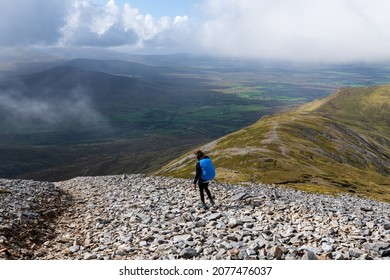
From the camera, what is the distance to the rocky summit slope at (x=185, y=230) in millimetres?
17750

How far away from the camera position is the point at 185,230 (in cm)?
2200

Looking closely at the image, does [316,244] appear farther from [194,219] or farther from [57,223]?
[57,223]

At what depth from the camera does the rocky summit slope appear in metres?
17.8

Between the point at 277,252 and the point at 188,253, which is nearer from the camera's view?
the point at 277,252

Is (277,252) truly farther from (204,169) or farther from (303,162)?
(303,162)

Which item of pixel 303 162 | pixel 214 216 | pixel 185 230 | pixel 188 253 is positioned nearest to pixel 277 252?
pixel 188 253

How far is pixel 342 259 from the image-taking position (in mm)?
16156

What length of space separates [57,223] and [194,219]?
11.9 meters

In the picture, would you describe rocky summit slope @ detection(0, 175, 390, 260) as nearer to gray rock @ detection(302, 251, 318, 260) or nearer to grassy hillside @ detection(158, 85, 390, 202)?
gray rock @ detection(302, 251, 318, 260)

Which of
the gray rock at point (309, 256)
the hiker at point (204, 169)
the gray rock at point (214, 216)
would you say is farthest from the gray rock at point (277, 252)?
the hiker at point (204, 169)

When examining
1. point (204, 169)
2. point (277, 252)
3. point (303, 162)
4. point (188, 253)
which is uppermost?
point (204, 169)

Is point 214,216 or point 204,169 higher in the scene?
point 204,169

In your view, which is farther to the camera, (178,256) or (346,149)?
(346,149)
